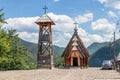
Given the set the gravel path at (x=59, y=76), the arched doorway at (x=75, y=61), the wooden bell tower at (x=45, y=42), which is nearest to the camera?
the gravel path at (x=59, y=76)

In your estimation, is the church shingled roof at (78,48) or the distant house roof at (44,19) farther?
the church shingled roof at (78,48)

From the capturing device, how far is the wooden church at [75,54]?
71.9 meters

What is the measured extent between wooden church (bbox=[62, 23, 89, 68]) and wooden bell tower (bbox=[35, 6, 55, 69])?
25.2 feet

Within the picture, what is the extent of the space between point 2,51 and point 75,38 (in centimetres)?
3186

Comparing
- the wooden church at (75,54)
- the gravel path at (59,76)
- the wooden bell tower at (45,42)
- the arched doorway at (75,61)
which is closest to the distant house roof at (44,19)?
the wooden bell tower at (45,42)

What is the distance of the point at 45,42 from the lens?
215 feet

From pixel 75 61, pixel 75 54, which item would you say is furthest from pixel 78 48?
pixel 75 61

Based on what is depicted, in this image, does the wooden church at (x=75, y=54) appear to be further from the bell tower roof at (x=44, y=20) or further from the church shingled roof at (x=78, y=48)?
the bell tower roof at (x=44, y=20)

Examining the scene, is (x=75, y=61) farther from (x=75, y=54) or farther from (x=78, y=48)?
(x=78, y=48)

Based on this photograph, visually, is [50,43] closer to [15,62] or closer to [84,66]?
[84,66]

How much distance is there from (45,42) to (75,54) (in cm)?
905

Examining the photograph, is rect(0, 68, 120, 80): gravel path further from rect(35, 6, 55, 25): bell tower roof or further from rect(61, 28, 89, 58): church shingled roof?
rect(61, 28, 89, 58): church shingled roof

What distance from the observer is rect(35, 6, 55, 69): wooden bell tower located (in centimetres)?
6366

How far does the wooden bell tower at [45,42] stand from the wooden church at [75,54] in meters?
7.67
